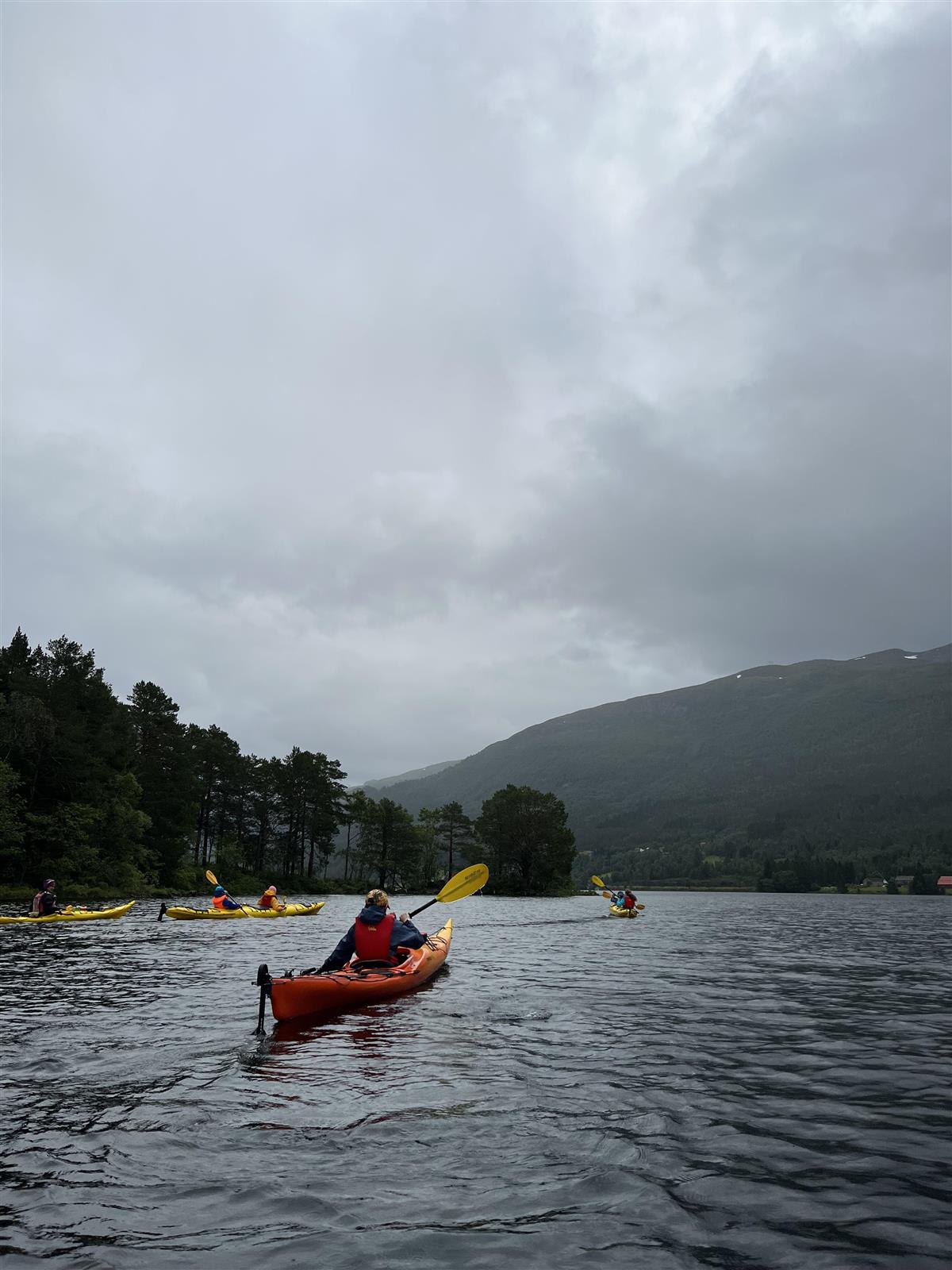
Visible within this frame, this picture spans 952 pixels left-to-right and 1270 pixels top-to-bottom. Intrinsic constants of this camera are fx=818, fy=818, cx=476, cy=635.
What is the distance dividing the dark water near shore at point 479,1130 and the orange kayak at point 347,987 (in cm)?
43

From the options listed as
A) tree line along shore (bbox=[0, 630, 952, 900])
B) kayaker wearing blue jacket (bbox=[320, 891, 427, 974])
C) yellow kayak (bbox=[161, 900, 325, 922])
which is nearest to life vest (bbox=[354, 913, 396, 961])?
kayaker wearing blue jacket (bbox=[320, 891, 427, 974])

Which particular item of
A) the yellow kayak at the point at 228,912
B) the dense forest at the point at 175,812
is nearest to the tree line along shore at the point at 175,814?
the dense forest at the point at 175,812

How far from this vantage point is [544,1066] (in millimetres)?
11336

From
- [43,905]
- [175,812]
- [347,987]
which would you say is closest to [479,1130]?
[347,987]

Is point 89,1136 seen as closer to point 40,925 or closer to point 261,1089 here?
point 261,1089

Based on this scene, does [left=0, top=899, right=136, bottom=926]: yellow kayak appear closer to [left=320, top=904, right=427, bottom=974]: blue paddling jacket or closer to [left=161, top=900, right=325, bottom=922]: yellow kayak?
[left=161, top=900, right=325, bottom=922]: yellow kayak

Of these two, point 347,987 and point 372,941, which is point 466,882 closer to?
point 372,941

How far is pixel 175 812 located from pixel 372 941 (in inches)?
2439

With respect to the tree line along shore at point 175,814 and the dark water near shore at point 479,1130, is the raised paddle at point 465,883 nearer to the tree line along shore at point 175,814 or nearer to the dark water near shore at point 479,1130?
the dark water near shore at point 479,1130

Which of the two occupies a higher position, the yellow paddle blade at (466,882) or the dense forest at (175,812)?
the dense forest at (175,812)

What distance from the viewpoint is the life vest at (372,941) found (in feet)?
56.3

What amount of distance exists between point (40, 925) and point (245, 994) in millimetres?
21627

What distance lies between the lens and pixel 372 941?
17203 mm

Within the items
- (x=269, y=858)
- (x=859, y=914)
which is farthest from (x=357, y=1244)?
(x=269, y=858)
